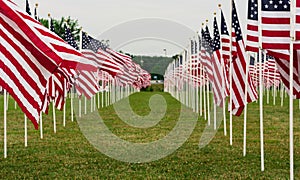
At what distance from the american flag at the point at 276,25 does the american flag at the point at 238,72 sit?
4292 mm

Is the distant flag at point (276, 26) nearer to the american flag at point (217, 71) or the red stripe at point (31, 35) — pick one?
the red stripe at point (31, 35)

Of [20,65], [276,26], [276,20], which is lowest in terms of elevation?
[20,65]

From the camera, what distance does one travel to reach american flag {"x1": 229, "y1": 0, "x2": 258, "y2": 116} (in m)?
14.6

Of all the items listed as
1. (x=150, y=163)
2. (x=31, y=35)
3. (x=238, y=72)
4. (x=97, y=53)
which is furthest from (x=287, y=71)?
(x=97, y=53)

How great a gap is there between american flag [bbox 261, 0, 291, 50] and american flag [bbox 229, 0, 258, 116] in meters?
4.29

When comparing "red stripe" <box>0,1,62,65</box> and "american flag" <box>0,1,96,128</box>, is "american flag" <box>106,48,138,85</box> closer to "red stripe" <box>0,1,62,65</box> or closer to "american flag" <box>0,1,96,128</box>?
"american flag" <box>0,1,96,128</box>

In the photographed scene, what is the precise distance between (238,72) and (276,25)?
503 centimetres

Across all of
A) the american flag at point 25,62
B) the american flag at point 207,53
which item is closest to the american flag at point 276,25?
the american flag at point 25,62

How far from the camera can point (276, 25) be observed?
32.4 ft

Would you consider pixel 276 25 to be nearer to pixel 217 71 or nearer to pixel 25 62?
pixel 25 62

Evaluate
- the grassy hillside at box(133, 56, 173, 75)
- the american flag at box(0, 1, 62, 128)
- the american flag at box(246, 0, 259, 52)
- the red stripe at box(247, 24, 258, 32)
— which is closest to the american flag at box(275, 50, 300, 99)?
the american flag at box(246, 0, 259, 52)

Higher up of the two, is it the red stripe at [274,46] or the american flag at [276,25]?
the american flag at [276,25]

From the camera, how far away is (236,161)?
42.1ft

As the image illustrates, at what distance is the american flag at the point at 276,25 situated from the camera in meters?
9.84
